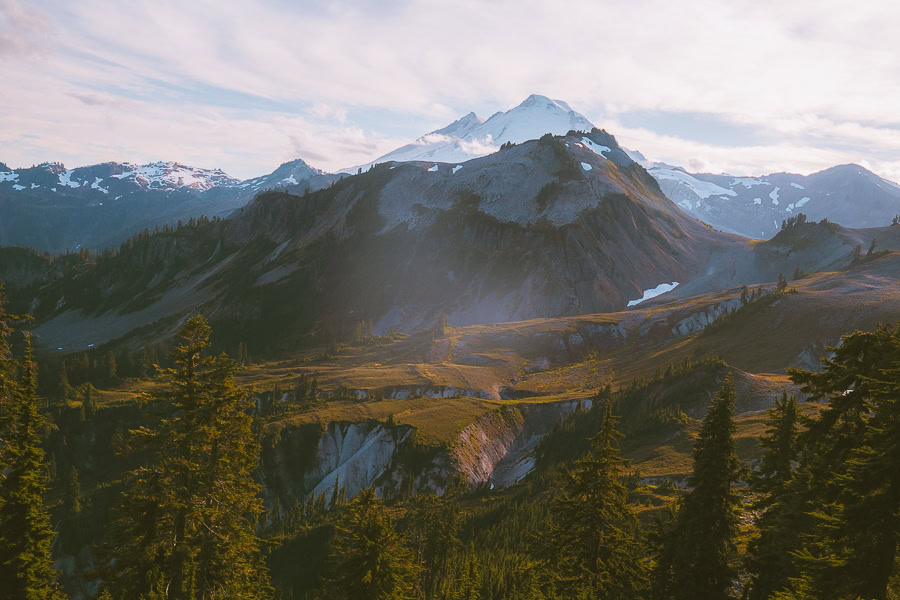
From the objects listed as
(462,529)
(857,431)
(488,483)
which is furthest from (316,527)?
(857,431)

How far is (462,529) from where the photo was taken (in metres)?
75.2

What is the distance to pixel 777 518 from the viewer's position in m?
20.8

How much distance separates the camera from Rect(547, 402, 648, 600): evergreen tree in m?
21.9

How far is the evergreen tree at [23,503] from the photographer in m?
22.4

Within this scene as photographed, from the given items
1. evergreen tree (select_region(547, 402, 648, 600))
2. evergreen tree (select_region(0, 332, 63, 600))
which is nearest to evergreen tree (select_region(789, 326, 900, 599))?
evergreen tree (select_region(547, 402, 648, 600))

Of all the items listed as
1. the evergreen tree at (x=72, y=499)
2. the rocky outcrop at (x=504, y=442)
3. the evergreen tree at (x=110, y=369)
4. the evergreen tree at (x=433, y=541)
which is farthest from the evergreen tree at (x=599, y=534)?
the evergreen tree at (x=110, y=369)

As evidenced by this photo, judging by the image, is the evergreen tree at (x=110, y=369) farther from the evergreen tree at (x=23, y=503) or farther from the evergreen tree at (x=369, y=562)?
the evergreen tree at (x=369, y=562)

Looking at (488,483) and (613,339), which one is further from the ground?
(613,339)

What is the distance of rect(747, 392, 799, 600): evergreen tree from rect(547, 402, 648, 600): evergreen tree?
14.4 ft

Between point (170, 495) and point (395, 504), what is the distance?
254ft

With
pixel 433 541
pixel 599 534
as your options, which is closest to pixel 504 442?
pixel 433 541

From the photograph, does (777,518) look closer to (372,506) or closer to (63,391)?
(372,506)

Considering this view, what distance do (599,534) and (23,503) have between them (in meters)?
23.8

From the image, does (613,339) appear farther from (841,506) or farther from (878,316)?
(841,506)
